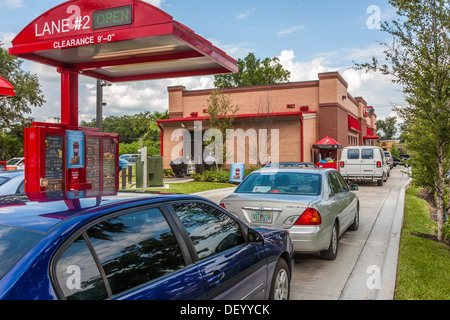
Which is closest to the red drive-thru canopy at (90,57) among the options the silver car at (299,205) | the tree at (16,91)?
the silver car at (299,205)

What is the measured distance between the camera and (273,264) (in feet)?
13.1

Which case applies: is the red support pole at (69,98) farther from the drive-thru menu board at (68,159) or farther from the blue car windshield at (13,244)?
the blue car windshield at (13,244)

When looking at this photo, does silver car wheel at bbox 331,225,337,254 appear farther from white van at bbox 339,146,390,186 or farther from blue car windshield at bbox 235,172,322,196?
white van at bbox 339,146,390,186

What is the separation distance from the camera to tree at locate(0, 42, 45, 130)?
3809 centimetres

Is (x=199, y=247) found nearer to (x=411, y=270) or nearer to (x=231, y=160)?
(x=411, y=270)

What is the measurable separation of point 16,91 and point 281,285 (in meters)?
40.6

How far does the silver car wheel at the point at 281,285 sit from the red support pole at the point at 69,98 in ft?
23.6

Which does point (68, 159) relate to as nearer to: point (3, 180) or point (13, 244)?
point (3, 180)

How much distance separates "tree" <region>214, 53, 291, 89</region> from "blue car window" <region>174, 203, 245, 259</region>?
186 feet

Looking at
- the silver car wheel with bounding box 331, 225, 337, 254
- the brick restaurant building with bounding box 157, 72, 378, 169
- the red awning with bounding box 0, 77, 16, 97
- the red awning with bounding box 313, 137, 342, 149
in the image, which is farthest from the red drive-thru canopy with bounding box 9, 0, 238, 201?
the red awning with bounding box 313, 137, 342, 149

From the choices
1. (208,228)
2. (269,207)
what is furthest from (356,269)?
(208,228)

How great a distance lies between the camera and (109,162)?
428 inches

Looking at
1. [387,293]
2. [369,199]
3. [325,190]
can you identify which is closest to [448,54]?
[325,190]

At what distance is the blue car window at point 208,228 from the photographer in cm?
311
